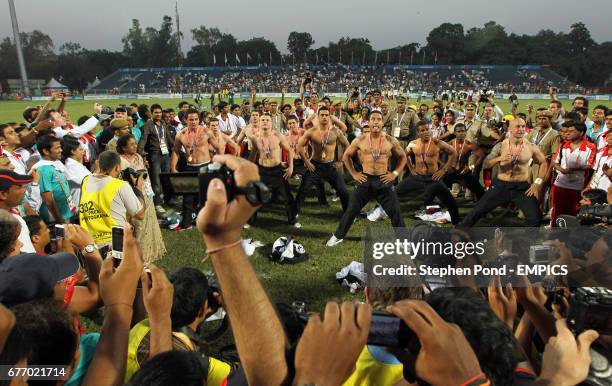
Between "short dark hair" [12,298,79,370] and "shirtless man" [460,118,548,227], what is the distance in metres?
6.49

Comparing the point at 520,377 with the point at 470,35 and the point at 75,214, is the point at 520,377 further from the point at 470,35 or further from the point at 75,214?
the point at 470,35

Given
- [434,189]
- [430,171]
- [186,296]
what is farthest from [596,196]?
[186,296]

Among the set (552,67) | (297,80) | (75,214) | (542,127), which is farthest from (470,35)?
(75,214)

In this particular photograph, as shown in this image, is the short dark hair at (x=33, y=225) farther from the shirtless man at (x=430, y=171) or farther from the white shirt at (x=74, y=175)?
the shirtless man at (x=430, y=171)

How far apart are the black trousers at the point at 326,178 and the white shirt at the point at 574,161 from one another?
3821 millimetres

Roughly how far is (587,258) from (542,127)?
21.8ft

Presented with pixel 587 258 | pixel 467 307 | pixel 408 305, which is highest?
pixel 408 305

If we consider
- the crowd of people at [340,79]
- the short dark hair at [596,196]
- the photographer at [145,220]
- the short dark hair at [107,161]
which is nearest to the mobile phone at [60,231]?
the short dark hair at [107,161]

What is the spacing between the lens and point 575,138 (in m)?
6.56

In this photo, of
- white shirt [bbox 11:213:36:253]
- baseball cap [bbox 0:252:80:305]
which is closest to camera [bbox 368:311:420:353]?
baseball cap [bbox 0:252:80:305]

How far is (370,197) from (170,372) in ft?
19.6

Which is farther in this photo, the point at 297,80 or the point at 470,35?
the point at 470,35

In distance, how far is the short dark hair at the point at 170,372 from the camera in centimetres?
128

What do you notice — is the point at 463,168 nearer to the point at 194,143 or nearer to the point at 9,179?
the point at 194,143
